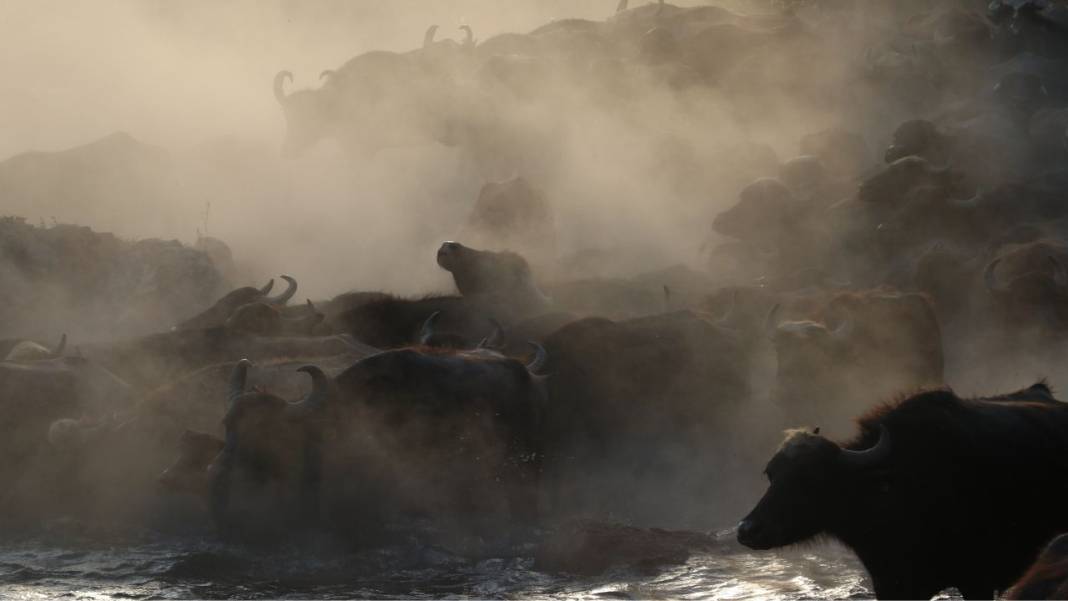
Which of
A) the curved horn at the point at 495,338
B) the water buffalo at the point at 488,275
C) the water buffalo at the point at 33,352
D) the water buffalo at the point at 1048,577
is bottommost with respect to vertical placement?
the water buffalo at the point at 1048,577

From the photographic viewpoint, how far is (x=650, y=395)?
13250mm

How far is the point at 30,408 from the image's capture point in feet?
40.3

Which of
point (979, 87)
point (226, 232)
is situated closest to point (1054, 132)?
point (979, 87)

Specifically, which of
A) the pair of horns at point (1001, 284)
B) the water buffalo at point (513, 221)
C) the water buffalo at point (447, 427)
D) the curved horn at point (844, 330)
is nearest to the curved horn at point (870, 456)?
the water buffalo at point (447, 427)

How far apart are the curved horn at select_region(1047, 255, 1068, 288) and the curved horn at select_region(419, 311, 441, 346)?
24.4 ft

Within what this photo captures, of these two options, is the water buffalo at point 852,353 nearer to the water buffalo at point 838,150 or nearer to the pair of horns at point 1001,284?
the pair of horns at point 1001,284

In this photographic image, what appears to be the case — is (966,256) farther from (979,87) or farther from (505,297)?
(979,87)

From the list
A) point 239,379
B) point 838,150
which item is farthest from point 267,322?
point 838,150

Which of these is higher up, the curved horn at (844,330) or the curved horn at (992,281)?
the curved horn at (992,281)

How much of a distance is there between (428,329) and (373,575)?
3829 mm

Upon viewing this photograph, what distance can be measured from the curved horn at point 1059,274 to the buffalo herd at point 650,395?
3cm

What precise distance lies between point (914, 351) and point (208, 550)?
281 inches

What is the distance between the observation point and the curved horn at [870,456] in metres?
7.74

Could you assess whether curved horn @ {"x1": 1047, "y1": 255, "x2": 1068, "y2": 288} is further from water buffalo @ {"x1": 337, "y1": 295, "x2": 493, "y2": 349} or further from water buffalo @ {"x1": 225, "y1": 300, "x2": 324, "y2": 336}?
water buffalo @ {"x1": 225, "y1": 300, "x2": 324, "y2": 336}
